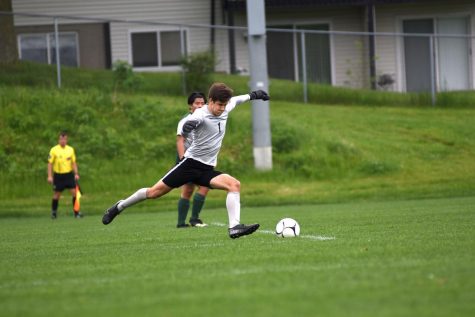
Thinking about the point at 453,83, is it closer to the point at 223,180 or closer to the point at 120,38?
the point at 120,38

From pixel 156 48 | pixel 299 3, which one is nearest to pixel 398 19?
pixel 299 3

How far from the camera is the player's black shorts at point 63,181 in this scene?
73.4ft

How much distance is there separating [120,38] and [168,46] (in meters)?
2.01

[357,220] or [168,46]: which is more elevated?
[168,46]

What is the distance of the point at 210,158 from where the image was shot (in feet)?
40.2

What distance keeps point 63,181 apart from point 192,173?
35.6 feet

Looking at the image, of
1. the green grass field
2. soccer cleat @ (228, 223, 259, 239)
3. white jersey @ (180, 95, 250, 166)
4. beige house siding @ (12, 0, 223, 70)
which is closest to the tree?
beige house siding @ (12, 0, 223, 70)

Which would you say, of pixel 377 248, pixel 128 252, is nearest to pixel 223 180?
pixel 128 252

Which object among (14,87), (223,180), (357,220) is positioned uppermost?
Result: (14,87)

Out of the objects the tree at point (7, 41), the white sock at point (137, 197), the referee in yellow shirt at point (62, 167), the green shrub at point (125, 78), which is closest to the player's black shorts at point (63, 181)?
the referee in yellow shirt at point (62, 167)

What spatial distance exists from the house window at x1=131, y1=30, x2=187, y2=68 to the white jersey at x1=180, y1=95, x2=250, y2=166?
23.5 m

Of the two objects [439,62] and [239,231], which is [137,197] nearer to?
[239,231]

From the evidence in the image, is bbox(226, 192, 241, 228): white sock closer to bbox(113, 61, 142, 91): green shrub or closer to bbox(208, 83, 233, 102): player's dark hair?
bbox(208, 83, 233, 102): player's dark hair

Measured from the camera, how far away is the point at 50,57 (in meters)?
34.4
